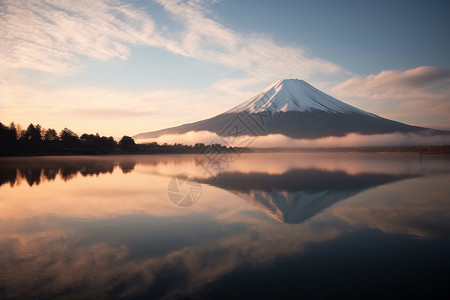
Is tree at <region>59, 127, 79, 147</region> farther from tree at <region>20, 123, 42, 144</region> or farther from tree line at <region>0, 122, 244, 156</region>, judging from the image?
tree at <region>20, 123, 42, 144</region>

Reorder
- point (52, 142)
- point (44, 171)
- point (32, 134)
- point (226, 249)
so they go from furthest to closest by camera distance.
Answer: point (52, 142) < point (32, 134) < point (44, 171) < point (226, 249)

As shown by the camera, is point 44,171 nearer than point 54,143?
Yes

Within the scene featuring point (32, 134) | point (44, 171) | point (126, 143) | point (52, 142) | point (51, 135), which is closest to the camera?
point (44, 171)

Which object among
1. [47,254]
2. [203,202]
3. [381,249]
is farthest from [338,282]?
[203,202]

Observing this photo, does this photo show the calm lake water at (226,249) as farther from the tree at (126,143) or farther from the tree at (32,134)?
the tree at (126,143)

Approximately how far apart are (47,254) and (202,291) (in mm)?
6017

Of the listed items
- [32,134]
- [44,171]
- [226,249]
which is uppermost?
[32,134]

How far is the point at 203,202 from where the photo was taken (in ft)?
62.9

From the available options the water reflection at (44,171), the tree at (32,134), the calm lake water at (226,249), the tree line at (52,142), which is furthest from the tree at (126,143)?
the calm lake water at (226,249)

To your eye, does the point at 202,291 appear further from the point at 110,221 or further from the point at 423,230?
the point at 423,230

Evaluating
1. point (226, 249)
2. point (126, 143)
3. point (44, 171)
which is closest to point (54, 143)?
point (126, 143)

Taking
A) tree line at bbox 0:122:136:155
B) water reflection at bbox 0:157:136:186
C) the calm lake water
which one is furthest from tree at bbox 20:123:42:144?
the calm lake water

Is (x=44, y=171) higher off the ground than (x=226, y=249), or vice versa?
(x=44, y=171)

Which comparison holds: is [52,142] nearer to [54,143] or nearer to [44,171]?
[54,143]
